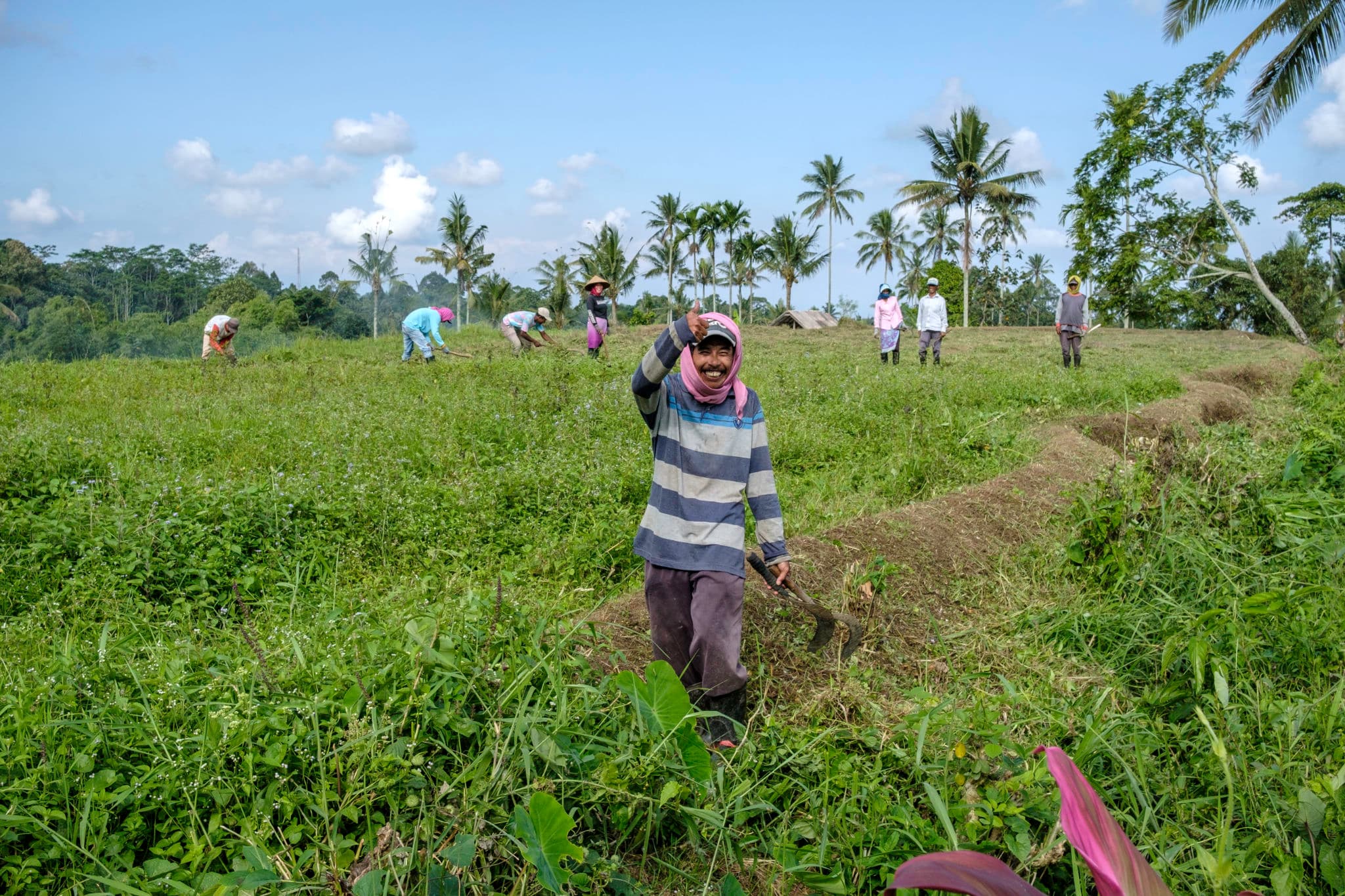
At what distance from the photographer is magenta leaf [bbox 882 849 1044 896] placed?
1.09 m

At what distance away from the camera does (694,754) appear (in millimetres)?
2324

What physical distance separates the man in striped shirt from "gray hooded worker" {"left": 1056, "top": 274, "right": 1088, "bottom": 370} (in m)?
10.8

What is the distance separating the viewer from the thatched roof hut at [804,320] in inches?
1257

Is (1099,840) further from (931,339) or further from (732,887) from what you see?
(931,339)

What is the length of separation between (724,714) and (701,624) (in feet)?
1.04

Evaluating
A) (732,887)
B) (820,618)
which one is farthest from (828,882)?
(820,618)

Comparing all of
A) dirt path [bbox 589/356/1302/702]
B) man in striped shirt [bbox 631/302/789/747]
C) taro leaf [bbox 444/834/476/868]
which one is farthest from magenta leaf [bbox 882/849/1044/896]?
dirt path [bbox 589/356/1302/702]

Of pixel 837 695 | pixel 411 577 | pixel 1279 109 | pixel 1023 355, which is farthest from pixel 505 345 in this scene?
pixel 1279 109

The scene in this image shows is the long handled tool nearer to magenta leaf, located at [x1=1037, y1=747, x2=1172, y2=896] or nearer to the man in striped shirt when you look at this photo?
the man in striped shirt

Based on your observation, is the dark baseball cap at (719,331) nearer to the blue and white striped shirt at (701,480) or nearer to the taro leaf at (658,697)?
the blue and white striped shirt at (701,480)

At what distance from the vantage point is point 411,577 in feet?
13.8

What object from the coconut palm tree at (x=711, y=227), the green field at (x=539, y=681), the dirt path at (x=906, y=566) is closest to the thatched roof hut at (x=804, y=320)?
the coconut palm tree at (x=711, y=227)

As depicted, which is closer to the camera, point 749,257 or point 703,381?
point 703,381

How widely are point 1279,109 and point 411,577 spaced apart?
66.1 feet
